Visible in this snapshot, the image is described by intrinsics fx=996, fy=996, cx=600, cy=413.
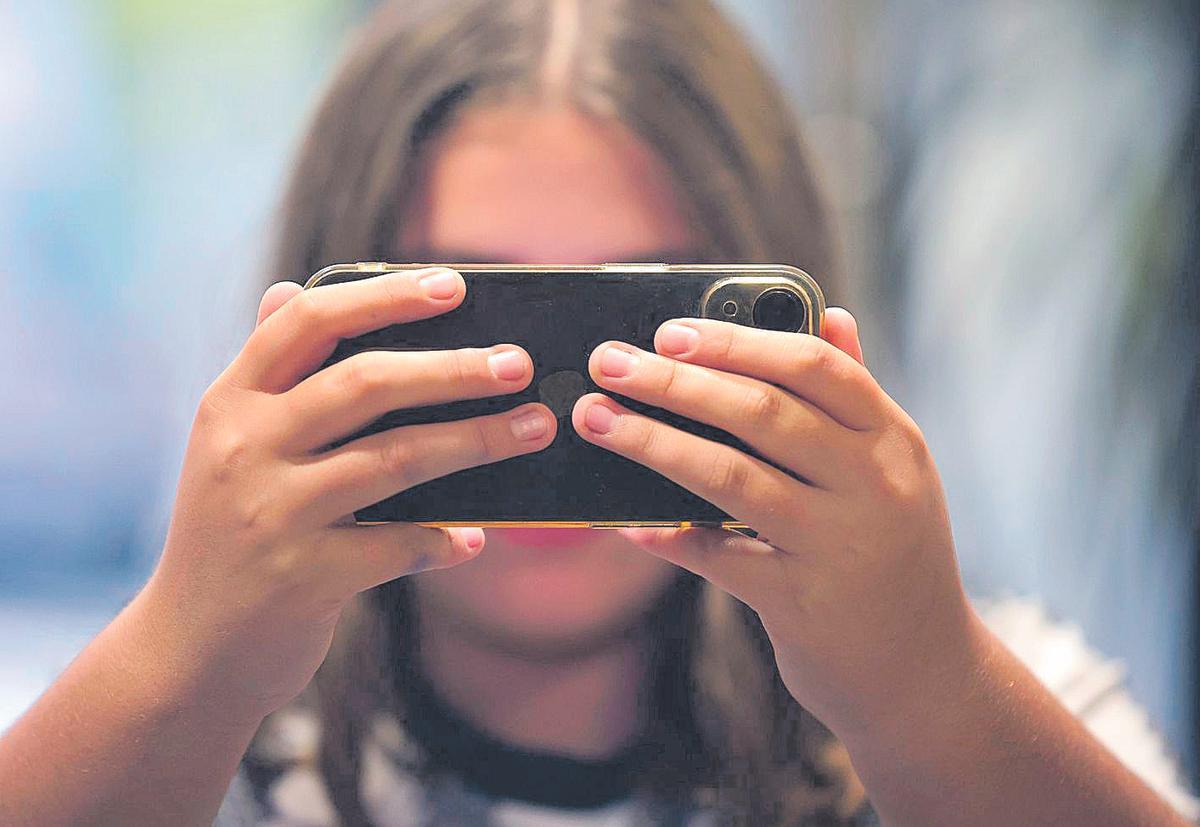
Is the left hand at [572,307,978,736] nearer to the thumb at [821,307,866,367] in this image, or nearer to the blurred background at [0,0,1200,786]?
the thumb at [821,307,866,367]

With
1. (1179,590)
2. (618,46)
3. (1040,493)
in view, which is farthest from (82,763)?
(1179,590)

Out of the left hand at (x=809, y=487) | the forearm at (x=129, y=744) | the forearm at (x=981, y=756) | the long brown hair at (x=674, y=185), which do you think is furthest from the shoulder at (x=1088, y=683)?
the forearm at (x=129, y=744)

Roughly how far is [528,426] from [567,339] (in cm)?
5

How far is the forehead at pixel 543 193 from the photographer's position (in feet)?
2.28

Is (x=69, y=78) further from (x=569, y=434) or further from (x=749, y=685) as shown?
(x=749, y=685)

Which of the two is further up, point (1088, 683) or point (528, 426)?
point (528, 426)

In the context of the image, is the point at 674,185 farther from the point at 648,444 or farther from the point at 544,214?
the point at 648,444

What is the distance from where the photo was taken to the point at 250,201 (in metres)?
0.83

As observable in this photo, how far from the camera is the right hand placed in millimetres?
410

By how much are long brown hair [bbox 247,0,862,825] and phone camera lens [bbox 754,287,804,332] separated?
0.94ft

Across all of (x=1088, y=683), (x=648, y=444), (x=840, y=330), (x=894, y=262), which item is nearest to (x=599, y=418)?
(x=648, y=444)

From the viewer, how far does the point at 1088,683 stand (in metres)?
0.83

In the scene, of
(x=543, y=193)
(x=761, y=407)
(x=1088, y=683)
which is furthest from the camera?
(x=1088, y=683)

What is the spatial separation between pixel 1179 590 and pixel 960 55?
0.51 meters
